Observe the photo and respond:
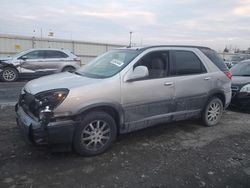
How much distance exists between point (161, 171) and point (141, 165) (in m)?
0.32

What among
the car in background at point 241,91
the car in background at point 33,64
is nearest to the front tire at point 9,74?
the car in background at point 33,64

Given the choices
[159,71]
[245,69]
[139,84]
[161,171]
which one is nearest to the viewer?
[161,171]

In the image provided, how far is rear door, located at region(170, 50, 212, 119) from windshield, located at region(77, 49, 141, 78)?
90 cm

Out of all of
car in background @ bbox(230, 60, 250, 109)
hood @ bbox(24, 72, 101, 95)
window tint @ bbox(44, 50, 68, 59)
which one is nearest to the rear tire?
window tint @ bbox(44, 50, 68, 59)

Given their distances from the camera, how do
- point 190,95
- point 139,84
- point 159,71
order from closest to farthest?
point 139,84 → point 159,71 → point 190,95

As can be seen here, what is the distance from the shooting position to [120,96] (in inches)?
169

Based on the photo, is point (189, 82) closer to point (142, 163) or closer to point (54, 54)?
point (142, 163)

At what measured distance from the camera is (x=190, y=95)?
209 inches

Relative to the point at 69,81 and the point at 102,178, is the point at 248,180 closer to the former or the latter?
the point at 102,178

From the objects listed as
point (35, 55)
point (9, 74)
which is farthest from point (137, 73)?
point (9, 74)

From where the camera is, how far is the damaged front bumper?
369cm

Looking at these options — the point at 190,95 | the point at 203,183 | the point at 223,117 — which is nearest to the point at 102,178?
the point at 203,183

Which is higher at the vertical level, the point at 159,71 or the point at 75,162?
the point at 159,71

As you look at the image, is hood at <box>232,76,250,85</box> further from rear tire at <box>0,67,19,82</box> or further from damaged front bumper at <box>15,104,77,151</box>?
rear tire at <box>0,67,19,82</box>
